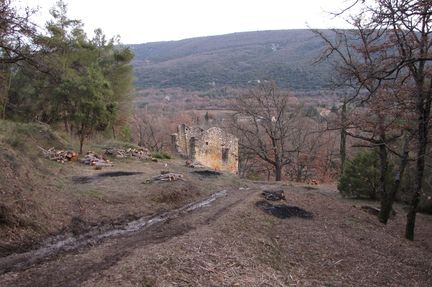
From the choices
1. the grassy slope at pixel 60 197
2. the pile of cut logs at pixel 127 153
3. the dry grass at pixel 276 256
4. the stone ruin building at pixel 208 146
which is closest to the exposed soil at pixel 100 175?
the grassy slope at pixel 60 197

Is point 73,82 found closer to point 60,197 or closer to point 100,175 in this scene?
point 100,175

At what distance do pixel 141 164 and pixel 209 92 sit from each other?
63.5 meters

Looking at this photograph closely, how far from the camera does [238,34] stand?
12900cm

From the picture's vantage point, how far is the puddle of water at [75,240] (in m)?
6.42

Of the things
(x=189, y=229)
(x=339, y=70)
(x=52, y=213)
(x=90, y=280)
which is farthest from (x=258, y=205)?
(x=90, y=280)

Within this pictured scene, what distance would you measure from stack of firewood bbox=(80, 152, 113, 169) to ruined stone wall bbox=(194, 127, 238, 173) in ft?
31.7

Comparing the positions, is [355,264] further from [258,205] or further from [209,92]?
[209,92]

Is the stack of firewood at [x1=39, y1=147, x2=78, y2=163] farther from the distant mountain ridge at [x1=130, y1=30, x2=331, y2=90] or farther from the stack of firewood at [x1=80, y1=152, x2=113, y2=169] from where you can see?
the distant mountain ridge at [x1=130, y1=30, x2=331, y2=90]

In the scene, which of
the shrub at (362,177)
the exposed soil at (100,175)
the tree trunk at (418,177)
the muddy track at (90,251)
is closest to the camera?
the muddy track at (90,251)

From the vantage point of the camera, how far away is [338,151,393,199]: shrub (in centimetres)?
1705

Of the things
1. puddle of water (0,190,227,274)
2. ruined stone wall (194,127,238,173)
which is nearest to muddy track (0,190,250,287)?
puddle of water (0,190,227,274)

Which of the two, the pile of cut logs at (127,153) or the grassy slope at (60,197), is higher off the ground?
the grassy slope at (60,197)

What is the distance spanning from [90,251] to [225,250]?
88.6 inches

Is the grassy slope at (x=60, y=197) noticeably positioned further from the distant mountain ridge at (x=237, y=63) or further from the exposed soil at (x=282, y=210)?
the distant mountain ridge at (x=237, y=63)
